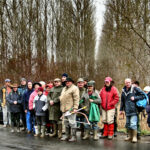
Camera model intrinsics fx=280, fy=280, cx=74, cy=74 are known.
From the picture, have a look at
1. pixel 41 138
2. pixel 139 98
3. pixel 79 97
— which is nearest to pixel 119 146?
pixel 139 98

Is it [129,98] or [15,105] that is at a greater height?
[129,98]

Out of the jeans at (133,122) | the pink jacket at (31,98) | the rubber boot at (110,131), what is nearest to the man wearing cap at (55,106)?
the pink jacket at (31,98)

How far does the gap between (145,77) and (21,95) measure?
5982 mm

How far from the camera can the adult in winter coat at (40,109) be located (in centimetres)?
962

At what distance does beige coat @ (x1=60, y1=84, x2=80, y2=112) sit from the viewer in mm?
8680

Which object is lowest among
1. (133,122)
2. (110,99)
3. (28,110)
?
(133,122)

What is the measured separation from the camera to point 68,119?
880 centimetres

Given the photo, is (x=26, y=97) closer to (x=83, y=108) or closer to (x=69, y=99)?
(x=69, y=99)

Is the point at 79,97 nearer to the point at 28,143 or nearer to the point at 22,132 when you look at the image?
the point at 28,143

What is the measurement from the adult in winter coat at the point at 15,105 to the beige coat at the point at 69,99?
2.71m

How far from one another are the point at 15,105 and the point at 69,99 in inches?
121

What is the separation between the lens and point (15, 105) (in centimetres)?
1095

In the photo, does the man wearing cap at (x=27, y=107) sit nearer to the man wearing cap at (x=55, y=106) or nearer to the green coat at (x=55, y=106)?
the man wearing cap at (x=55, y=106)

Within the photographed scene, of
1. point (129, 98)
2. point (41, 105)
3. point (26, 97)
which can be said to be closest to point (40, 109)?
Result: point (41, 105)
